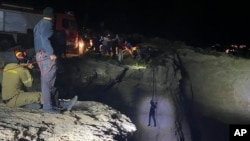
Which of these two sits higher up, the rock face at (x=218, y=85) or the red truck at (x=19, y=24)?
the red truck at (x=19, y=24)

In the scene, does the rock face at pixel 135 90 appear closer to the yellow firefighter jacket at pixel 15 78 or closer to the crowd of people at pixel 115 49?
the crowd of people at pixel 115 49

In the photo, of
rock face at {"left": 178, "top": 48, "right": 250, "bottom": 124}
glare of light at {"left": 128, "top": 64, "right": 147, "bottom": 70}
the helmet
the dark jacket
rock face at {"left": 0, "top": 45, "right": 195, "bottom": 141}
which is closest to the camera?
the dark jacket

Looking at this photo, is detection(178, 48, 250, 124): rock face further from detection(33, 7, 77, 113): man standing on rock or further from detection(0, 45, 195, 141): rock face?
detection(33, 7, 77, 113): man standing on rock

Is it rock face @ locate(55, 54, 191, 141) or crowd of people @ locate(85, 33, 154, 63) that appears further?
crowd of people @ locate(85, 33, 154, 63)

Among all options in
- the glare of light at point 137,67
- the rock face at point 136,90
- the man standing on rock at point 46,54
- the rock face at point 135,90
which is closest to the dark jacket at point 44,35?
the man standing on rock at point 46,54

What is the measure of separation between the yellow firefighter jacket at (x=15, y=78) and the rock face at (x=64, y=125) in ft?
1.38

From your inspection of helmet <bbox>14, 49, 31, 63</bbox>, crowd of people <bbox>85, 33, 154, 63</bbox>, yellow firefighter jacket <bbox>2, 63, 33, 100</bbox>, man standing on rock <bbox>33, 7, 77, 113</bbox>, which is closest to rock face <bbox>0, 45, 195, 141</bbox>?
crowd of people <bbox>85, 33, 154, 63</bbox>

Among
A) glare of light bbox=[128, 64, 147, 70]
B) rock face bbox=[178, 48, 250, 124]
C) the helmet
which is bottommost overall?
rock face bbox=[178, 48, 250, 124]

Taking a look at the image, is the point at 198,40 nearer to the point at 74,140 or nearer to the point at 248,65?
the point at 248,65

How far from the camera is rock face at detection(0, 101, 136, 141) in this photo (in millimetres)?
6195

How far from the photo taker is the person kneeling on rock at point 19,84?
25.7 feet

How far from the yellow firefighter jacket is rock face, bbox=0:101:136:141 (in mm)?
420

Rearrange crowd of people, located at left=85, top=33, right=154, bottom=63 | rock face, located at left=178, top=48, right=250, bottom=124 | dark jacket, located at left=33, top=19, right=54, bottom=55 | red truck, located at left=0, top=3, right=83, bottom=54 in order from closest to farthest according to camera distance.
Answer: dark jacket, located at left=33, top=19, right=54, bottom=55 → red truck, located at left=0, top=3, right=83, bottom=54 → rock face, located at left=178, top=48, right=250, bottom=124 → crowd of people, located at left=85, top=33, right=154, bottom=63

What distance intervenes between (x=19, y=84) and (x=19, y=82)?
0.05 m
